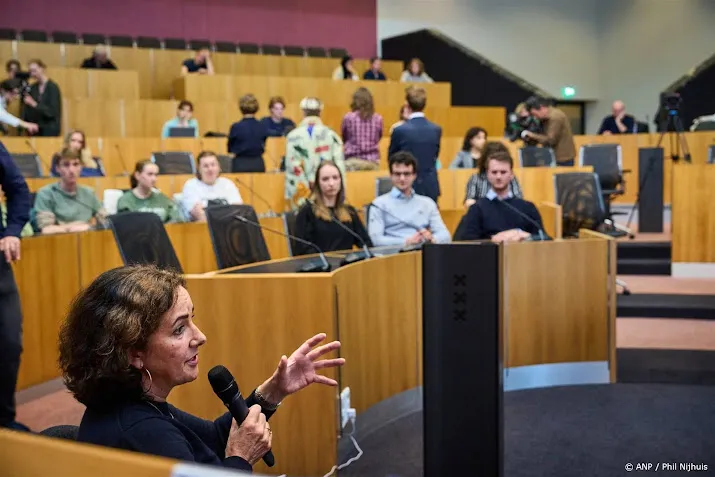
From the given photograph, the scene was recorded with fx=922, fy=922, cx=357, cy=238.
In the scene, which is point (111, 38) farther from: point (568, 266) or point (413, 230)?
point (568, 266)

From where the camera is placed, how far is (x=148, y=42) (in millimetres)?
12562

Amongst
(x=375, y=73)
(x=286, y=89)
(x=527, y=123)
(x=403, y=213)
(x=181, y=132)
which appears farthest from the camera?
(x=375, y=73)

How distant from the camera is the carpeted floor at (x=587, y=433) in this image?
3.38 meters

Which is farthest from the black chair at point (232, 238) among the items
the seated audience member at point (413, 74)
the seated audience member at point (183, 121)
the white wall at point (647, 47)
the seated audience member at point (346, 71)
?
the white wall at point (647, 47)

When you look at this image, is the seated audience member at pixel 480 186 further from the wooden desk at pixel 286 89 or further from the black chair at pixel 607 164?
the wooden desk at pixel 286 89

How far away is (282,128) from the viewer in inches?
360

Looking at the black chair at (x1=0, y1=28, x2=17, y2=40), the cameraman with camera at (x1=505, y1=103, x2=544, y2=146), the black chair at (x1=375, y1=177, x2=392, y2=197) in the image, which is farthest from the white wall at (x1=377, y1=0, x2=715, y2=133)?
the black chair at (x1=375, y1=177, x2=392, y2=197)

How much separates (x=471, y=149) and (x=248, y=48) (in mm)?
6400

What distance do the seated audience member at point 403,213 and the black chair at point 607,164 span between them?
3.52 metres

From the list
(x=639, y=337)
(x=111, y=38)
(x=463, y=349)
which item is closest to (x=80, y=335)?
Result: (x=463, y=349)

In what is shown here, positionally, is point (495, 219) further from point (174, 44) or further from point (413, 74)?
point (174, 44)

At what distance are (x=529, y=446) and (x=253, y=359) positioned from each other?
1188 millimetres

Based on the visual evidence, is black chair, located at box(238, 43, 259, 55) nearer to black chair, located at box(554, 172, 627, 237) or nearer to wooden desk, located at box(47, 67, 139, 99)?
wooden desk, located at box(47, 67, 139, 99)

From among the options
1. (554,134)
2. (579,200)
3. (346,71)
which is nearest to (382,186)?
(579,200)
